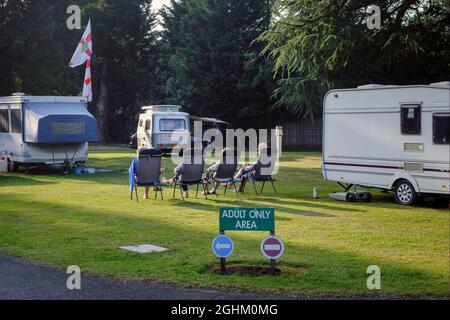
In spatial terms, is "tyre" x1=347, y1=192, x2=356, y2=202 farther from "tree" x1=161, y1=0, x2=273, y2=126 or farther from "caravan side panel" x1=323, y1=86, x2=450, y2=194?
"tree" x1=161, y1=0, x2=273, y2=126

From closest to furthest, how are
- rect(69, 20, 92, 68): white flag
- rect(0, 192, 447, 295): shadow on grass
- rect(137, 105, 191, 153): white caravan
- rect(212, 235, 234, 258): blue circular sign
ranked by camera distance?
rect(0, 192, 447, 295): shadow on grass, rect(212, 235, 234, 258): blue circular sign, rect(69, 20, 92, 68): white flag, rect(137, 105, 191, 153): white caravan

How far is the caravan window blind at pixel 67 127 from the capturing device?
21.9 metres

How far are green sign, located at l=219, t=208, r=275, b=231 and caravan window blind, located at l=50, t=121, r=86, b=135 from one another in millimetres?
15459

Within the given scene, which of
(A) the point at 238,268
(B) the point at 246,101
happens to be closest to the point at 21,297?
(A) the point at 238,268

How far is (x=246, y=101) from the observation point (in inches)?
1549

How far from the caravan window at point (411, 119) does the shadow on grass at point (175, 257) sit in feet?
17.9

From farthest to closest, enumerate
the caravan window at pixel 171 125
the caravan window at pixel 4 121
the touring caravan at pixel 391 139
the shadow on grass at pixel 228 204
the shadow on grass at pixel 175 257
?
1. the caravan window at pixel 171 125
2. the caravan window at pixel 4 121
3. the touring caravan at pixel 391 139
4. the shadow on grass at pixel 228 204
5. the shadow on grass at pixel 175 257

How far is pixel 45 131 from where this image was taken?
71.1 feet

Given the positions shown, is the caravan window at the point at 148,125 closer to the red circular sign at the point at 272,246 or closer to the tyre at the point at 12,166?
the tyre at the point at 12,166

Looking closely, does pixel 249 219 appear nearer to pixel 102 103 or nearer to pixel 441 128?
pixel 441 128

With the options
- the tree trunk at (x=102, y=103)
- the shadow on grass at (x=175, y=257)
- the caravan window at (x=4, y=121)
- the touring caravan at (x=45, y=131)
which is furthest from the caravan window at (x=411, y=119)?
the tree trunk at (x=102, y=103)

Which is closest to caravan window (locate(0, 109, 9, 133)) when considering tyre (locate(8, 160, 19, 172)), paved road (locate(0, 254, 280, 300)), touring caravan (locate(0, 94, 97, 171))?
touring caravan (locate(0, 94, 97, 171))

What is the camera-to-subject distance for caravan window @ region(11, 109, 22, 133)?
2255 cm
